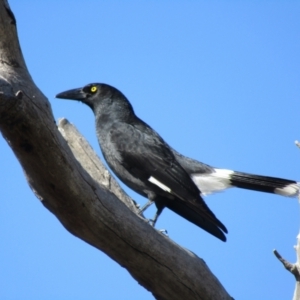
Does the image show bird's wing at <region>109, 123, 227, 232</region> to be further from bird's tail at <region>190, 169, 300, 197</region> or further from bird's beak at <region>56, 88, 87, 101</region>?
bird's beak at <region>56, 88, 87, 101</region>

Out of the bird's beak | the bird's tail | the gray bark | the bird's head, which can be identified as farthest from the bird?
the gray bark

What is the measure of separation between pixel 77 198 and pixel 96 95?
140 inches

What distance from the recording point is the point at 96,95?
730cm

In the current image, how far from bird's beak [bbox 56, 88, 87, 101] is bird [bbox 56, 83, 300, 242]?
0.42 metres

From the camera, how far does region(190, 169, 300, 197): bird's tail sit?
6.04 m

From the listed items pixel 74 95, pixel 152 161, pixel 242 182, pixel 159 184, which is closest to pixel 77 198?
pixel 159 184

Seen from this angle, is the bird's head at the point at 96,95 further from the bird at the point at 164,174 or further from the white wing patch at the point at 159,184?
the white wing patch at the point at 159,184

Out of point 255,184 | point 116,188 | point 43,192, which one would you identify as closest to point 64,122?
point 116,188

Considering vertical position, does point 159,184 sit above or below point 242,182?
below

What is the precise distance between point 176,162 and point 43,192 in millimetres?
2865

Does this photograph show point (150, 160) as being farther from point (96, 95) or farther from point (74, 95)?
point (74, 95)

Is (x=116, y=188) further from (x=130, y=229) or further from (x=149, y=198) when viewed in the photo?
(x=130, y=229)

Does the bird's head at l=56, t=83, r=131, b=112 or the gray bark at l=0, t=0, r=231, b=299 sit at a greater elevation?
the bird's head at l=56, t=83, r=131, b=112

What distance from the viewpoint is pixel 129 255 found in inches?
165
